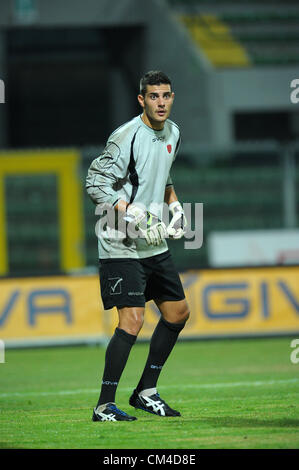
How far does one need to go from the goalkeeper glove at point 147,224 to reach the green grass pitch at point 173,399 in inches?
48.1

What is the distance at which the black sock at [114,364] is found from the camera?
641cm

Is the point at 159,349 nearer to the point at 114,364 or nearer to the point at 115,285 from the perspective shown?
the point at 114,364

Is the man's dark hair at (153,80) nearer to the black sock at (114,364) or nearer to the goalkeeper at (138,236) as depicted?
the goalkeeper at (138,236)

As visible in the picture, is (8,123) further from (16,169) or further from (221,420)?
(221,420)

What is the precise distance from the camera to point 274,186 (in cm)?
1789

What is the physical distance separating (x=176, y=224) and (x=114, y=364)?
3.54ft

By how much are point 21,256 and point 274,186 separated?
4885 millimetres

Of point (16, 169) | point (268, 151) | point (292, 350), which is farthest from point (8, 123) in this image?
point (292, 350)

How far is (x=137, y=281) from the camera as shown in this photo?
6527 millimetres

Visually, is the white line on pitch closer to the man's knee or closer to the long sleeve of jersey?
the man's knee

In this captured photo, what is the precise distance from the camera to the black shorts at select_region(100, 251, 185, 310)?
648cm

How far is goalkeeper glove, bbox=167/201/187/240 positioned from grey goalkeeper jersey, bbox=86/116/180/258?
10cm

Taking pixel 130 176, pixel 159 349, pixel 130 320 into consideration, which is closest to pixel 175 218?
pixel 130 176

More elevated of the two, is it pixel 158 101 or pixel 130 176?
pixel 158 101
